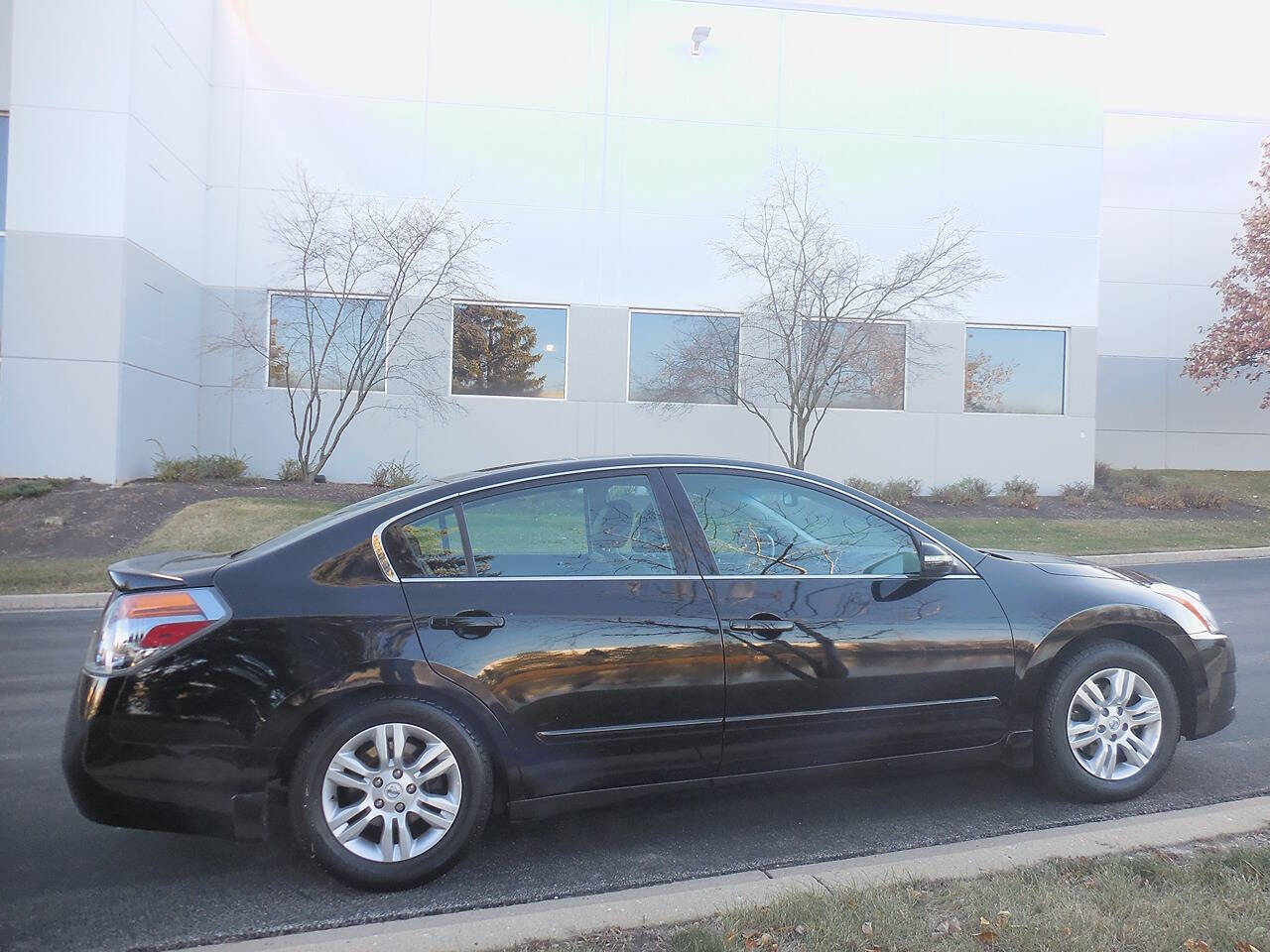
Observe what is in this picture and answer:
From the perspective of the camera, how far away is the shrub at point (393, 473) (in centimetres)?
1803

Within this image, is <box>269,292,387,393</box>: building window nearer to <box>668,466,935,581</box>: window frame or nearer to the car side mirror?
<box>668,466,935,581</box>: window frame

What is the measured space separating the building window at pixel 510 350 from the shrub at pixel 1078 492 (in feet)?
31.6

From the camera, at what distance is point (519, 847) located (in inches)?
167

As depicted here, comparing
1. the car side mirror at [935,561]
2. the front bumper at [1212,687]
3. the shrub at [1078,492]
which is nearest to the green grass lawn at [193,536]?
the car side mirror at [935,561]

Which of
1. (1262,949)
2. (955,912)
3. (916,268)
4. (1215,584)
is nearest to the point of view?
(1262,949)

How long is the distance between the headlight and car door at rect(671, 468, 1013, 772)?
98 cm

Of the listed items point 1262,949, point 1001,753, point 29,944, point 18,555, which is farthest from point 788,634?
point 18,555

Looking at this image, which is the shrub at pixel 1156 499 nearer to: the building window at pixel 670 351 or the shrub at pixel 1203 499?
the shrub at pixel 1203 499

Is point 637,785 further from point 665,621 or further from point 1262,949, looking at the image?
point 1262,949

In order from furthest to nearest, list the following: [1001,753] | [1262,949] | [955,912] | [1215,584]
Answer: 1. [1215,584]
2. [1001,753]
3. [955,912]
4. [1262,949]

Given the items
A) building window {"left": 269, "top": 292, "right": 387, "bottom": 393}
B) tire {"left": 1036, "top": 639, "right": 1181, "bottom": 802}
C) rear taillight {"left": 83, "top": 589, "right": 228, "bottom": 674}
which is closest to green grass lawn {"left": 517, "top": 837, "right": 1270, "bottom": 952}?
tire {"left": 1036, "top": 639, "right": 1181, "bottom": 802}

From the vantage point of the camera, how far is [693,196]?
63.4ft

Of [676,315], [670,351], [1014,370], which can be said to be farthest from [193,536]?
[1014,370]

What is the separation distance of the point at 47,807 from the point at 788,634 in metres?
3.45
